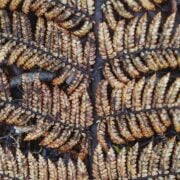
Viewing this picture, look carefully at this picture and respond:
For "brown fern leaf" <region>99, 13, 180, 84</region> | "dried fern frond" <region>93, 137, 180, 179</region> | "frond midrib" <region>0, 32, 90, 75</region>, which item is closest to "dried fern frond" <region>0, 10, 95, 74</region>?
"frond midrib" <region>0, 32, 90, 75</region>

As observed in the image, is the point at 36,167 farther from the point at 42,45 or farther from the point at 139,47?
the point at 139,47

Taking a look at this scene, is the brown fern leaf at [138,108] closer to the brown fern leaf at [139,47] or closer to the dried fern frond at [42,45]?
the brown fern leaf at [139,47]

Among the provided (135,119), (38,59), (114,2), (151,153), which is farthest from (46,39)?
(151,153)

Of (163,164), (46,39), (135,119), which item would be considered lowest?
(163,164)

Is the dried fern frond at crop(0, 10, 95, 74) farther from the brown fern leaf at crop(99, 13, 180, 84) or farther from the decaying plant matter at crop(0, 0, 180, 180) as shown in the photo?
the brown fern leaf at crop(99, 13, 180, 84)

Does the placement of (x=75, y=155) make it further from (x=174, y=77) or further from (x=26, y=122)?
(x=174, y=77)

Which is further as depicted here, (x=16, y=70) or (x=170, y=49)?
(x=16, y=70)

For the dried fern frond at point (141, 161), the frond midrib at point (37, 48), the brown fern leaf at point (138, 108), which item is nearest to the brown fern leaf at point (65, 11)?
the frond midrib at point (37, 48)
